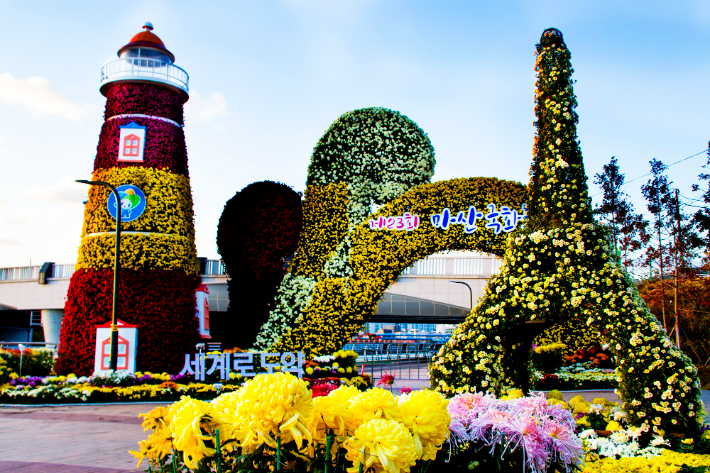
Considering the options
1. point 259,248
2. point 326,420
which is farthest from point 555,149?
point 259,248

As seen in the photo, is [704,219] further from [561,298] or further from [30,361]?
[30,361]

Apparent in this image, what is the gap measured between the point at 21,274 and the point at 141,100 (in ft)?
56.8

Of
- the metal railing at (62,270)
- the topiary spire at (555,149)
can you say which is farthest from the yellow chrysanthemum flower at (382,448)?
the metal railing at (62,270)

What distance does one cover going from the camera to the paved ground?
20.4 ft

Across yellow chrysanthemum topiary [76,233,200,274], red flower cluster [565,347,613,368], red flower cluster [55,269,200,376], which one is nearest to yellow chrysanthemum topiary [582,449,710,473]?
red flower cluster [565,347,613,368]

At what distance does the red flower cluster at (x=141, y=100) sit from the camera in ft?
52.8

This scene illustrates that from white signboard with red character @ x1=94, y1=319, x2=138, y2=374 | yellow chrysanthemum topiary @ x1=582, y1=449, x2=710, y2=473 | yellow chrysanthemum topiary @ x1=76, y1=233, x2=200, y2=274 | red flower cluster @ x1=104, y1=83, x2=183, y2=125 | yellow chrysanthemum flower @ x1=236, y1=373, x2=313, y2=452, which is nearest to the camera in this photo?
yellow chrysanthemum flower @ x1=236, y1=373, x2=313, y2=452

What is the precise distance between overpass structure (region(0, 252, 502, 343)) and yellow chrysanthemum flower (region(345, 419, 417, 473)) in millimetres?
17790

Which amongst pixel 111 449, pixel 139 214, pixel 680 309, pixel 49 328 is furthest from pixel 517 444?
pixel 49 328

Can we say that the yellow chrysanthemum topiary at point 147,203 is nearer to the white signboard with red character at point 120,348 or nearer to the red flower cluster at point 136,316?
the red flower cluster at point 136,316

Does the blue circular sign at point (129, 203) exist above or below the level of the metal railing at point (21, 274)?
above

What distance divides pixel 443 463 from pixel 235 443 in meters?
1.02

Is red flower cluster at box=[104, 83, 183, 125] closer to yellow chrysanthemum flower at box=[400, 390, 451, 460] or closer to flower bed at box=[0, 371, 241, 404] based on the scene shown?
flower bed at box=[0, 371, 241, 404]

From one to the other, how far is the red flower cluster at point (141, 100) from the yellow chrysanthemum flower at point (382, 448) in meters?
16.1
